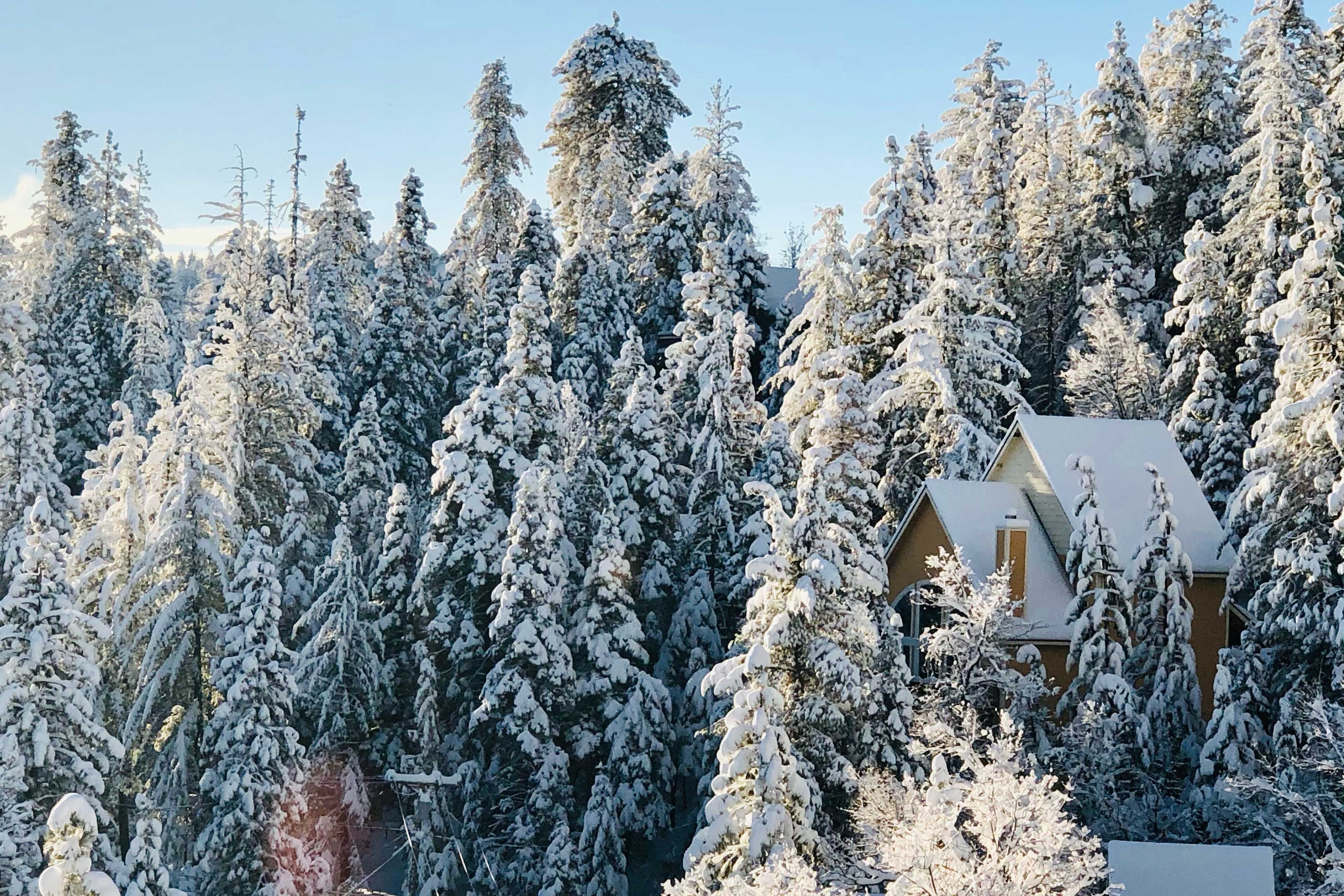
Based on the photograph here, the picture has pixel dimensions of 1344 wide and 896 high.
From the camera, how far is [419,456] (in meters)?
40.3

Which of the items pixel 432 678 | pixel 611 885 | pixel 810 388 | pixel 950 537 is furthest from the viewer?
pixel 810 388

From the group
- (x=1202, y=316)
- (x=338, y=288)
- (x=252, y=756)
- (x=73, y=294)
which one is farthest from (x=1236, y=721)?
(x=73, y=294)

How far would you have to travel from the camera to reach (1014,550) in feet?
76.2

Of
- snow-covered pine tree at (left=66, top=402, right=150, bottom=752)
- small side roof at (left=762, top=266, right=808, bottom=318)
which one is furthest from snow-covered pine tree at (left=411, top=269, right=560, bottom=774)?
small side roof at (left=762, top=266, right=808, bottom=318)

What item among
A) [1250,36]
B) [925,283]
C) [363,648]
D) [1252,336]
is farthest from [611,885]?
[1250,36]

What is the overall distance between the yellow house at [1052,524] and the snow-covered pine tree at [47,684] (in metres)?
15.8

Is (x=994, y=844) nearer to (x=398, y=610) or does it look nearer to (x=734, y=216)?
(x=398, y=610)

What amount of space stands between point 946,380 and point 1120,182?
49.2ft

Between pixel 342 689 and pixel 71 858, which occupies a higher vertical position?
pixel 342 689

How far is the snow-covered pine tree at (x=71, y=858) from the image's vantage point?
51.7 ft

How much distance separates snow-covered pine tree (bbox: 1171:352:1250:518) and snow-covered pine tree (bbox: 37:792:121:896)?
987 inches

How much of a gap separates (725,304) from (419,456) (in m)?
13.0

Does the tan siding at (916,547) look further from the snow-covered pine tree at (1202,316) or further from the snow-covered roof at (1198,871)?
the snow-covered pine tree at (1202,316)

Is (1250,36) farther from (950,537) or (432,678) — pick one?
(432,678)
